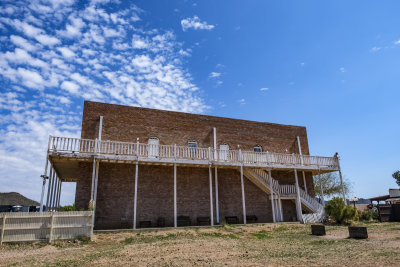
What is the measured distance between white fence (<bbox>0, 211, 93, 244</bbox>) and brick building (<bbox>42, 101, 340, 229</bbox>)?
2952mm

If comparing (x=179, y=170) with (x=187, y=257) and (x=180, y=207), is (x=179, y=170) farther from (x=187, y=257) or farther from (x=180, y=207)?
(x=187, y=257)

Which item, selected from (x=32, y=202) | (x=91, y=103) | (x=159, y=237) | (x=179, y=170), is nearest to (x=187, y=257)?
(x=159, y=237)

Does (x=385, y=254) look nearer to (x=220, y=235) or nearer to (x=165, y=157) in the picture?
(x=220, y=235)

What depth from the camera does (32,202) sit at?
98.4 feet

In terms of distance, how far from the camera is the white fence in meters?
10.5

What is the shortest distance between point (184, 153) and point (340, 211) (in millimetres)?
10491

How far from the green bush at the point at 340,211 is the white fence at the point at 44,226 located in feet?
47.7

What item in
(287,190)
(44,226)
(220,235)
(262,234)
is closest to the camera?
(44,226)

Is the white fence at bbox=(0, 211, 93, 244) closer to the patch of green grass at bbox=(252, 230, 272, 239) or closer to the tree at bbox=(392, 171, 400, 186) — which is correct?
the patch of green grass at bbox=(252, 230, 272, 239)

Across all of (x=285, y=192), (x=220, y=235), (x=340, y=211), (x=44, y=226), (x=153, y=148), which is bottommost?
(x=220, y=235)

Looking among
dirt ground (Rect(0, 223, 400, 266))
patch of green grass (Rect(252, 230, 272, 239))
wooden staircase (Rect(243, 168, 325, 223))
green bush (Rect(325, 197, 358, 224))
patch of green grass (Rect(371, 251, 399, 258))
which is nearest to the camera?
dirt ground (Rect(0, 223, 400, 266))

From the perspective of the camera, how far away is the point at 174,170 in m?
Result: 15.6

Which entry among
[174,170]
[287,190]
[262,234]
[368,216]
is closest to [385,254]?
[262,234]

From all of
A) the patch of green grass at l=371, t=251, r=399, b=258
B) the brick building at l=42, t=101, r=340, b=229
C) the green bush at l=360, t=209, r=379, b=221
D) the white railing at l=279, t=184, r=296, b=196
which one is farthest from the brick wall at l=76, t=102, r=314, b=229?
the patch of green grass at l=371, t=251, r=399, b=258
